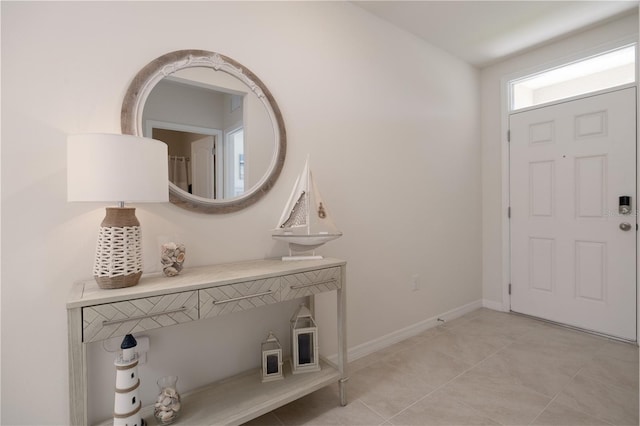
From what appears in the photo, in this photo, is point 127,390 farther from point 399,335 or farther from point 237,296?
point 399,335

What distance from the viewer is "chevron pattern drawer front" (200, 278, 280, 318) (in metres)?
1.28

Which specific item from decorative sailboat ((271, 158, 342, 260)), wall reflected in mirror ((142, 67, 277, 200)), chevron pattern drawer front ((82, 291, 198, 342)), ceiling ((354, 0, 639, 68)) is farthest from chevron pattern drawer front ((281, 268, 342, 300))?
ceiling ((354, 0, 639, 68))

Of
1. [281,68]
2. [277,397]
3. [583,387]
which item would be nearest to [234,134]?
[281,68]

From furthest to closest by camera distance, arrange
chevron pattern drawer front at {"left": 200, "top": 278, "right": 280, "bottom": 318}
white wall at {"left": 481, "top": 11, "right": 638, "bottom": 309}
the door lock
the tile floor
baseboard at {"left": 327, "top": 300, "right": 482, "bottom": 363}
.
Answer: white wall at {"left": 481, "top": 11, "right": 638, "bottom": 309}
the door lock
baseboard at {"left": 327, "top": 300, "right": 482, "bottom": 363}
the tile floor
chevron pattern drawer front at {"left": 200, "top": 278, "right": 280, "bottom": 318}

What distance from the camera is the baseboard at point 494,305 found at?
321 cm

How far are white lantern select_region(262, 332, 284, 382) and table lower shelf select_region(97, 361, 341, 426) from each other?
1.3 inches

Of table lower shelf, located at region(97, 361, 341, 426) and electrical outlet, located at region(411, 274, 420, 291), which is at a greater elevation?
electrical outlet, located at region(411, 274, 420, 291)

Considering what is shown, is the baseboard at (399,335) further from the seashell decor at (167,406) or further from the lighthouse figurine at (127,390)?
the lighthouse figurine at (127,390)

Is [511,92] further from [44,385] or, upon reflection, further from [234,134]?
[44,385]

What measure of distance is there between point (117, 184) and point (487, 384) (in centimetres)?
228

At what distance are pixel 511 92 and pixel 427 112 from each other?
109 cm

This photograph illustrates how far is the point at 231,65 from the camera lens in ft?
5.50

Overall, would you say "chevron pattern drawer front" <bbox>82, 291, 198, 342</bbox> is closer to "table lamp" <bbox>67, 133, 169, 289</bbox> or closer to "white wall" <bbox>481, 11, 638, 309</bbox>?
"table lamp" <bbox>67, 133, 169, 289</bbox>

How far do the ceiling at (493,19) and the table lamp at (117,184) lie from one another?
1.96m
